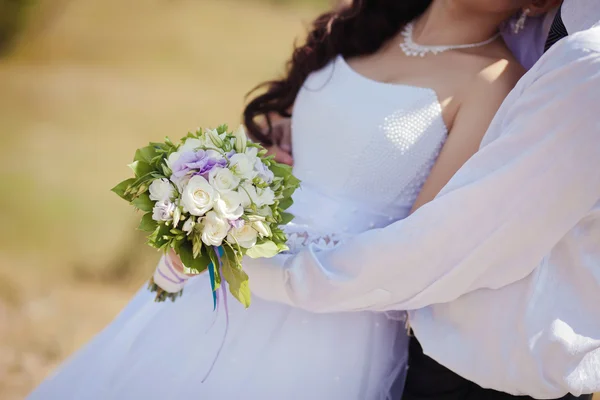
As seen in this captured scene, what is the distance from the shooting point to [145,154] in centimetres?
174

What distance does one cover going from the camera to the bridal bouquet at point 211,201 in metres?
1.62

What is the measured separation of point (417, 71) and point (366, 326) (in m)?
0.87

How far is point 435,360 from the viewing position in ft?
6.16

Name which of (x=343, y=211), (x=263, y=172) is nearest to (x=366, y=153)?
(x=343, y=211)

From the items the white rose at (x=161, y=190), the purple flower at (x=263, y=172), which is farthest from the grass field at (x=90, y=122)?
the purple flower at (x=263, y=172)

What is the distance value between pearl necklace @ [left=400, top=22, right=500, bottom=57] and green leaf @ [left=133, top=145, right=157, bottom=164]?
105 cm

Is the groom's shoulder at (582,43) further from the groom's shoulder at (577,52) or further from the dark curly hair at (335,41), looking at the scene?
the dark curly hair at (335,41)

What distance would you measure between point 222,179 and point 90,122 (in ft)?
18.1

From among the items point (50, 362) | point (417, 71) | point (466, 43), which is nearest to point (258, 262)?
point (417, 71)

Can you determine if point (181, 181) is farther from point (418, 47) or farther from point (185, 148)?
point (418, 47)

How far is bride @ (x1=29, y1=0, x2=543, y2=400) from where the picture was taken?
6.72 feet

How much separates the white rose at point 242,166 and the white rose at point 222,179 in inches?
1.2

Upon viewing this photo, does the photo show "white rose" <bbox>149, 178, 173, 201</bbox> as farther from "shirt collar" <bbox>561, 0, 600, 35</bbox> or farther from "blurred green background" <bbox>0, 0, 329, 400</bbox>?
"blurred green background" <bbox>0, 0, 329, 400</bbox>

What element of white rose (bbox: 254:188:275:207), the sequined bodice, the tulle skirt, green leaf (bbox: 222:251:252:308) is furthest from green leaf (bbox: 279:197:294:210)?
the tulle skirt
